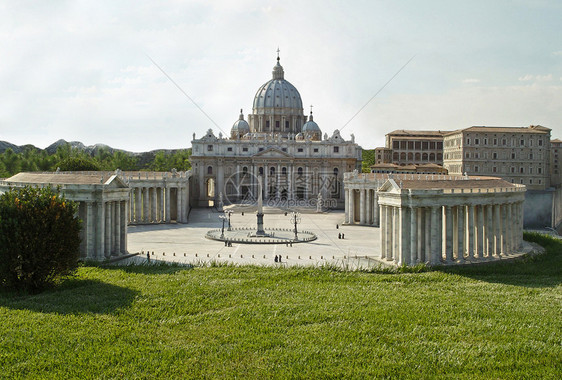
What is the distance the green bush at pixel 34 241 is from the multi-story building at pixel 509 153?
298 feet

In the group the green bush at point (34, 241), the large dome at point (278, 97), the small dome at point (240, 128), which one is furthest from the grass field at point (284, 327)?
the large dome at point (278, 97)

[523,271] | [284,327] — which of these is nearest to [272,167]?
[523,271]

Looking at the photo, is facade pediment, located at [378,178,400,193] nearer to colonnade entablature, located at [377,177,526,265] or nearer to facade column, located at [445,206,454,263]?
colonnade entablature, located at [377,177,526,265]

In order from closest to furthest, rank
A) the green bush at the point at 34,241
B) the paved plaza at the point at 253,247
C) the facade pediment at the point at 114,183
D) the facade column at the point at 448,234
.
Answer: the green bush at the point at 34,241
the facade column at the point at 448,234
the facade pediment at the point at 114,183
the paved plaza at the point at 253,247

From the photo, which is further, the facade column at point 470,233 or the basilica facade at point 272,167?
the basilica facade at point 272,167

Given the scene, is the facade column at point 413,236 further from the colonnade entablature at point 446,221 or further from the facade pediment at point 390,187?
the facade pediment at point 390,187

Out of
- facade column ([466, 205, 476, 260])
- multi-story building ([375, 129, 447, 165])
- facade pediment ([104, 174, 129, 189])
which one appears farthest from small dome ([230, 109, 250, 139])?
facade column ([466, 205, 476, 260])

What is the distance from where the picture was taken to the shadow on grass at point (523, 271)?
35291 mm

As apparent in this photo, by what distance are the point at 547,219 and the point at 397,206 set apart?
4382 centimetres

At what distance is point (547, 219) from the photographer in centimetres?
7312

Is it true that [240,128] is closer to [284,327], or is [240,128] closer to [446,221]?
[446,221]

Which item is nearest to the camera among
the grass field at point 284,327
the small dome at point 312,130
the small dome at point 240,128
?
the grass field at point 284,327

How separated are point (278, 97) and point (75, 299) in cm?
11001

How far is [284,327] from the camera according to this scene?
2559 centimetres
